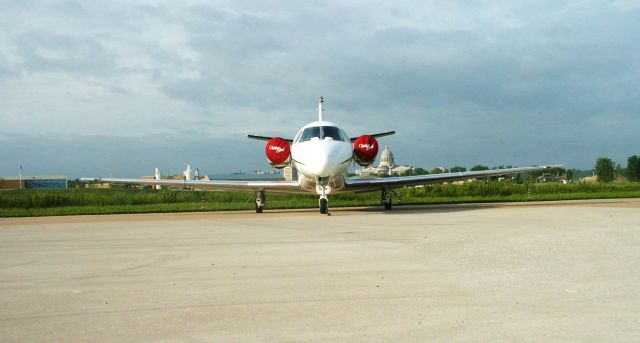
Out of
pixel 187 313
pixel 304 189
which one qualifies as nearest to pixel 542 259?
pixel 187 313

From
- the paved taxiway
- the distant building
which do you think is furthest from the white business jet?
the distant building

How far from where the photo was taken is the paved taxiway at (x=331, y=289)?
4234mm

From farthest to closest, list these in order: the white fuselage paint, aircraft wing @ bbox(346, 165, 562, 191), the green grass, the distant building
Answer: the distant building < the green grass < aircraft wing @ bbox(346, 165, 562, 191) < the white fuselage paint

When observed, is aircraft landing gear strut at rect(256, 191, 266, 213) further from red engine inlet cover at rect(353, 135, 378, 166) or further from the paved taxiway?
the paved taxiway

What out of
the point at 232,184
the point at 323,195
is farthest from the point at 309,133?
the point at 232,184

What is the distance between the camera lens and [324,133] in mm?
19547

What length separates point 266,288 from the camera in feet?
19.4

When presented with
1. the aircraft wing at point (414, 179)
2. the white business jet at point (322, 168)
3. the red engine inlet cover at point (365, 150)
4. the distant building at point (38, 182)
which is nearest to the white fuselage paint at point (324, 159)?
the white business jet at point (322, 168)

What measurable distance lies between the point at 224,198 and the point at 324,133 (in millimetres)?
13626

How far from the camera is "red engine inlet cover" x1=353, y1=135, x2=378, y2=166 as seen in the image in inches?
878

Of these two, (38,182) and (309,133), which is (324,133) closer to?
(309,133)

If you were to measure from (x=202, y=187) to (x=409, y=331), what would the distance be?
2021 centimetres

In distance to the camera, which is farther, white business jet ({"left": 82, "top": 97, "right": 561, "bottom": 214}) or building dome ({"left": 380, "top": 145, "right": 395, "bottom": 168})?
building dome ({"left": 380, "top": 145, "right": 395, "bottom": 168})

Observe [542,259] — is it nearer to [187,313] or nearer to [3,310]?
[187,313]
